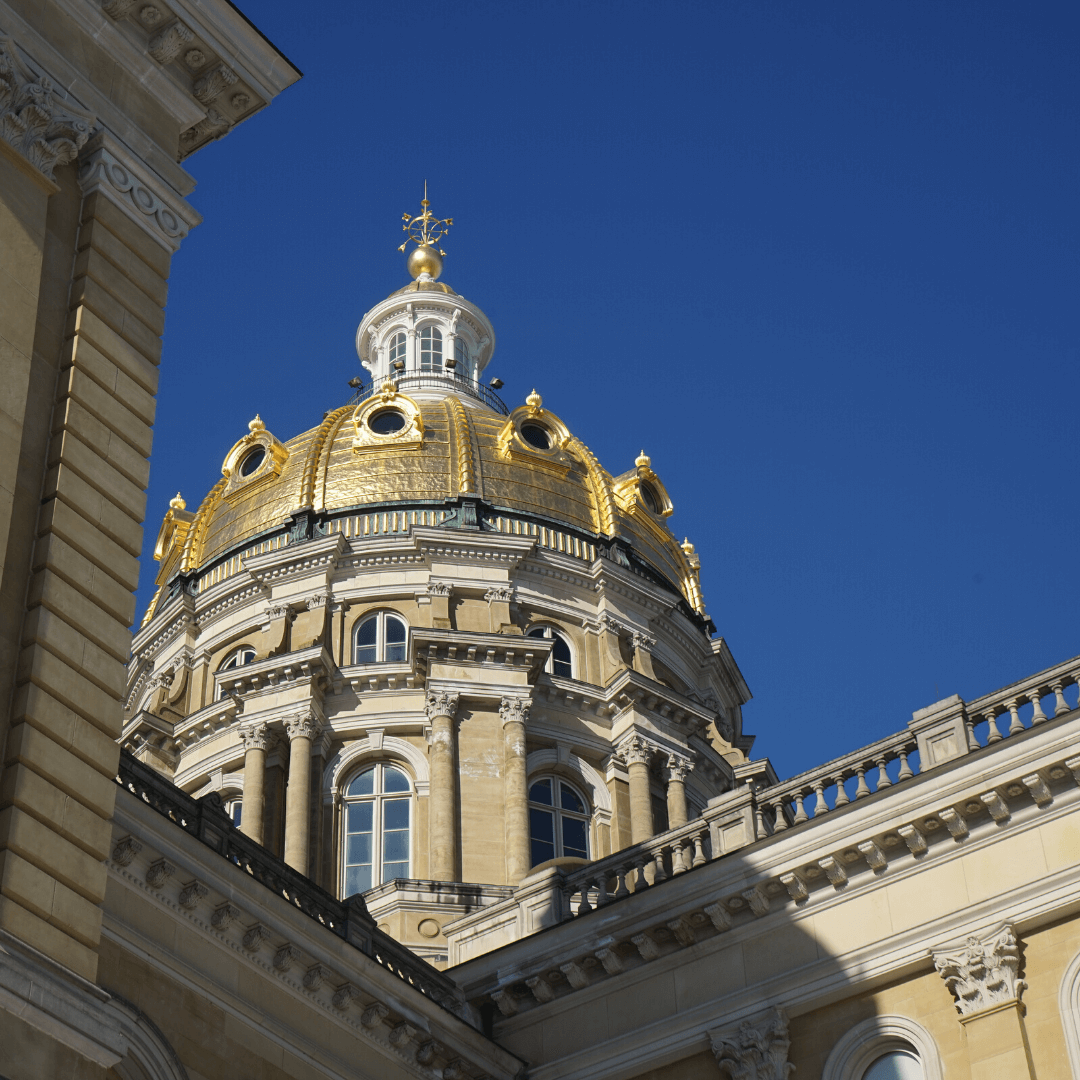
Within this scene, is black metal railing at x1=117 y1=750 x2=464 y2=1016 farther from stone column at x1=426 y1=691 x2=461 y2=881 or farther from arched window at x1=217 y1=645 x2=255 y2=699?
arched window at x1=217 y1=645 x2=255 y2=699

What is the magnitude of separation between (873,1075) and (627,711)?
23.3 m

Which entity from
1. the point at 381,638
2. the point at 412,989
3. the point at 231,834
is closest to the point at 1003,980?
the point at 412,989

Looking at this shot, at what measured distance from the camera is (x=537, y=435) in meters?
51.6

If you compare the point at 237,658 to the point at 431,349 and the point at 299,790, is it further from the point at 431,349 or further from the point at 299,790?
the point at 431,349

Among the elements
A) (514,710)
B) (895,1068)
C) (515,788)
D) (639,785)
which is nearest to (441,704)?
(514,710)

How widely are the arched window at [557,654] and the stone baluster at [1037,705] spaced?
23829mm

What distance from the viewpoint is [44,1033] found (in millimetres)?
12594

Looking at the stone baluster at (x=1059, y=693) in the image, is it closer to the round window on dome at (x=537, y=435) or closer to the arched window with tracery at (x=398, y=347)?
the round window on dome at (x=537, y=435)

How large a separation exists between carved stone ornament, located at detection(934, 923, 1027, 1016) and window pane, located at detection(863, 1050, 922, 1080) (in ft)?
2.97

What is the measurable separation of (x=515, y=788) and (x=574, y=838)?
2350mm

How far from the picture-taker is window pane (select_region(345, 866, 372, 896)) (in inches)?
1622

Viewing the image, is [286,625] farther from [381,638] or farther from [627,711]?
[627,711]

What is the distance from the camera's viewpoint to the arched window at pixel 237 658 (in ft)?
150

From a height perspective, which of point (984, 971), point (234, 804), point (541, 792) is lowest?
point (984, 971)
